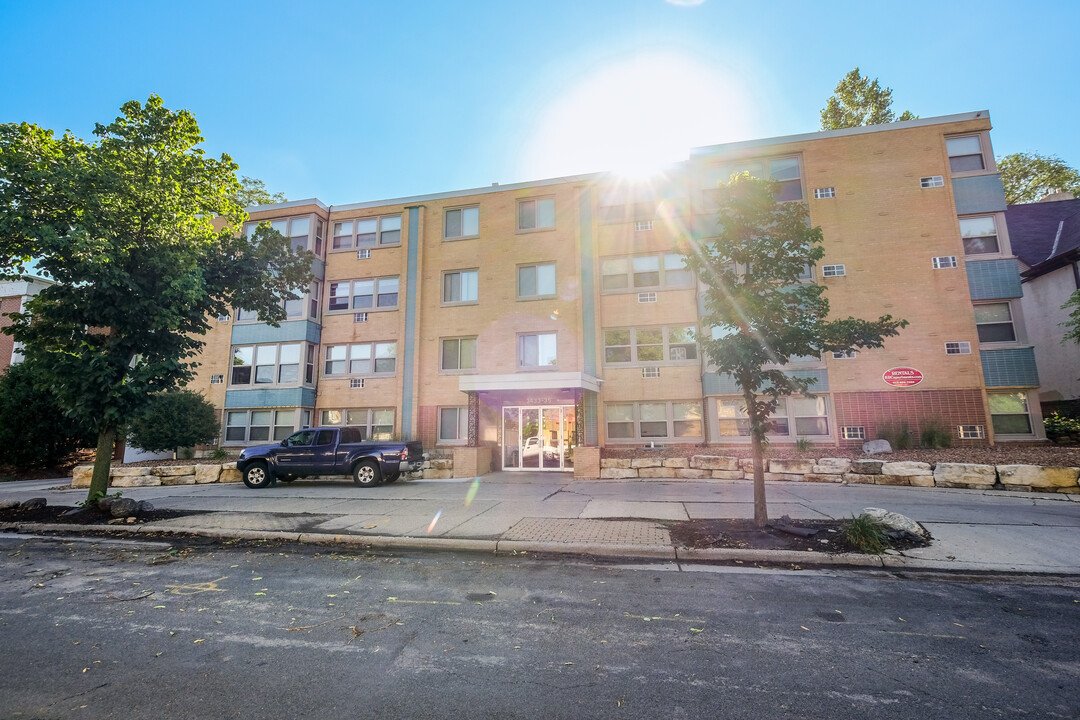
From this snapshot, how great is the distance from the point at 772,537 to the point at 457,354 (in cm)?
1561

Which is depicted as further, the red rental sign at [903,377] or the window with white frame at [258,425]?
the window with white frame at [258,425]

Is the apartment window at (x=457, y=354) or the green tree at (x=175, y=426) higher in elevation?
the apartment window at (x=457, y=354)

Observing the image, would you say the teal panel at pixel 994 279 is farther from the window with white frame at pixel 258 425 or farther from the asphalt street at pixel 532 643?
the window with white frame at pixel 258 425

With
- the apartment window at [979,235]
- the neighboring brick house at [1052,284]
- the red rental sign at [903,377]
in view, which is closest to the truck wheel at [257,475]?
the red rental sign at [903,377]

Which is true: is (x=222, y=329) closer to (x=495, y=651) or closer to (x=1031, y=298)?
(x=495, y=651)

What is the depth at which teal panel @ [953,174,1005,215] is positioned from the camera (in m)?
17.2

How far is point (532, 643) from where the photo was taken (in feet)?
12.8

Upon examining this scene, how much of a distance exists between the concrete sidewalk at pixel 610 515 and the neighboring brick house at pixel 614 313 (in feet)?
16.2

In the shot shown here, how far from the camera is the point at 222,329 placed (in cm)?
2236

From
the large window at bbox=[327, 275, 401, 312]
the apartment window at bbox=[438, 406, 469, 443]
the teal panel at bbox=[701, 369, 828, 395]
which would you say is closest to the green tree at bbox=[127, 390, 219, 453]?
the large window at bbox=[327, 275, 401, 312]

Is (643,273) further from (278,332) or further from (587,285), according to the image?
(278,332)

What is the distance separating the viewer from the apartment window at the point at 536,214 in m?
20.9

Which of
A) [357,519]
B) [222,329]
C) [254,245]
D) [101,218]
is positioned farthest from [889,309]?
[222,329]

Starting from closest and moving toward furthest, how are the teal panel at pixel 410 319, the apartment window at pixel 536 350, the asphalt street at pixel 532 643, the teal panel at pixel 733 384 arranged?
the asphalt street at pixel 532 643 < the teal panel at pixel 733 384 < the apartment window at pixel 536 350 < the teal panel at pixel 410 319
